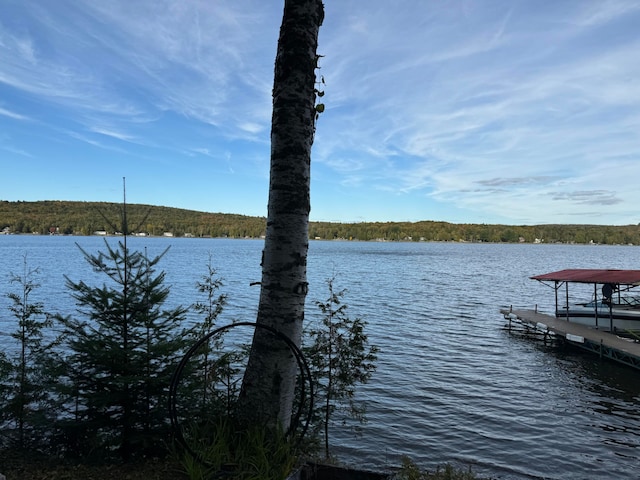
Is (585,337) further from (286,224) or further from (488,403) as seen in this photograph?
(286,224)

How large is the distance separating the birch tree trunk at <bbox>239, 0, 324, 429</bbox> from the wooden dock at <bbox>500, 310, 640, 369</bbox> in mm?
18419

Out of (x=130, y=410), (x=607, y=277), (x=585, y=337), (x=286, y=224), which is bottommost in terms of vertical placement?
(x=585, y=337)

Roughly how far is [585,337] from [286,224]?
21.8 m

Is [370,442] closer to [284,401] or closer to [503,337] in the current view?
[284,401]

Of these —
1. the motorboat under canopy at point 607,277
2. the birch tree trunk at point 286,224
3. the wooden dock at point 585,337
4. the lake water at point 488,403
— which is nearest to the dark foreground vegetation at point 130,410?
the birch tree trunk at point 286,224

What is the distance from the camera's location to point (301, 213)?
446 cm

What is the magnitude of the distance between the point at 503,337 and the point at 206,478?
23358 millimetres

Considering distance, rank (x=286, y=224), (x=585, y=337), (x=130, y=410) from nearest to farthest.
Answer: (x=286, y=224)
(x=130, y=410)
(x=585, y=337)

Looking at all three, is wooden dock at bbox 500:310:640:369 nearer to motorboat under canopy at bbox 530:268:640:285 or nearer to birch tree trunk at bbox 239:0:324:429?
motorboat under canopy at bbox 530:268:640:285

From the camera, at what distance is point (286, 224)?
4426 millimetres

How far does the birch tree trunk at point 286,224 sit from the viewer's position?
441 centimetres

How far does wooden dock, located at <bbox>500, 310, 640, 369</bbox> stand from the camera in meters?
18.2

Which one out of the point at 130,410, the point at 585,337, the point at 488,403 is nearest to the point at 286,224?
the point at 130,410

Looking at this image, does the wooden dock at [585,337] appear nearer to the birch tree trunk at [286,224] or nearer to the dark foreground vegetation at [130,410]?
the dark foreground vegetation at [130,410]
